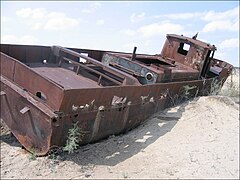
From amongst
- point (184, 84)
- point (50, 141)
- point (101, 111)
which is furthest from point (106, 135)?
point (184, 84)

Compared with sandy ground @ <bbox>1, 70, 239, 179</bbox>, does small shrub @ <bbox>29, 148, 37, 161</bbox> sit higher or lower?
lower

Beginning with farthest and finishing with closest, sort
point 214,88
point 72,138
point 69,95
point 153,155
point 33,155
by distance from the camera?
1. point 214,88
2. point 153,155
3. point 33,155
4. point 72,138
5. point 69,95

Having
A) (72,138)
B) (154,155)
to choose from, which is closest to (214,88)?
(154,155)

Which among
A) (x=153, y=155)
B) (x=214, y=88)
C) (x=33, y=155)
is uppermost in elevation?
(x=214, y=88)

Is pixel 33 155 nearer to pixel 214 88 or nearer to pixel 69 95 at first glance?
pixel 69 95

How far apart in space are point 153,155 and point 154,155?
0.6 inches

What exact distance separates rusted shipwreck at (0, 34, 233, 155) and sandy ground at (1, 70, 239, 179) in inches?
7.7

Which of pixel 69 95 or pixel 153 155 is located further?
pixel 153 155

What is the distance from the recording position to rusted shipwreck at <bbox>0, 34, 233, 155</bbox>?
13.8 feet

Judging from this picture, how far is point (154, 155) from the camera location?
465 cm

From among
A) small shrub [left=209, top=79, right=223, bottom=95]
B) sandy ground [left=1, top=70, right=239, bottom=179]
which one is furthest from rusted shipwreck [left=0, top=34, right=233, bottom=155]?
small shrub [left=209, top=79, right=223, bottom=95]

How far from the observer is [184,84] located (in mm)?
6797

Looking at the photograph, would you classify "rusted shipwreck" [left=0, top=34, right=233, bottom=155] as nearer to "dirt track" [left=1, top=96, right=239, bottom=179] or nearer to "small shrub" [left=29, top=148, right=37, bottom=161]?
"small shrub" [left=29, top=148, right=37, bottom=161]

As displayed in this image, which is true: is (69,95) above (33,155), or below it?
above
